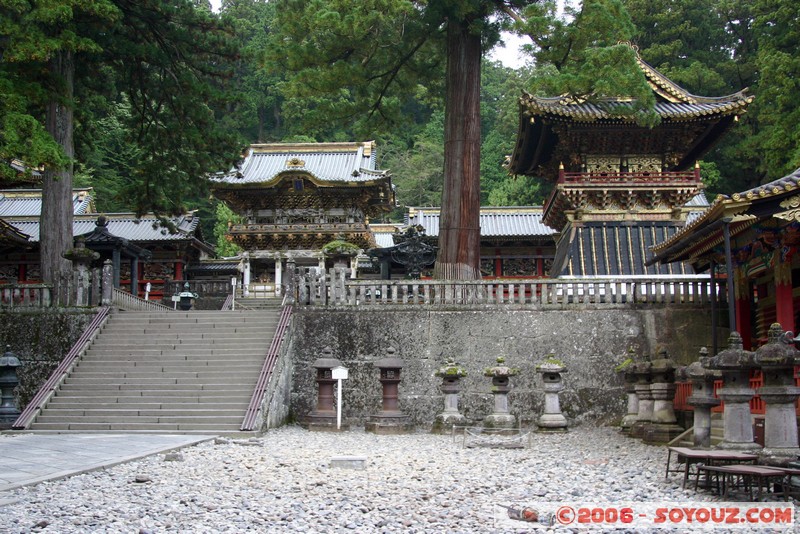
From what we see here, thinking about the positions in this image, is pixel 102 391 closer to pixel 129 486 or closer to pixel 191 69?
pixel 129 486

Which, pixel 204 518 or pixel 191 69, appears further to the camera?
pixel 191 69

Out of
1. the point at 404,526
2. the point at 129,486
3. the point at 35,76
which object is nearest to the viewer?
the point at 404,526

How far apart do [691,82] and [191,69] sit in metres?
22.5

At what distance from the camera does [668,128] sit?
861 inches

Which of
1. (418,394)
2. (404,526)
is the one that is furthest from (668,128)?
(404,526)

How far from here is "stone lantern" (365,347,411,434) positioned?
1491cm

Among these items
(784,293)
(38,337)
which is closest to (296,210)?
(38,337)

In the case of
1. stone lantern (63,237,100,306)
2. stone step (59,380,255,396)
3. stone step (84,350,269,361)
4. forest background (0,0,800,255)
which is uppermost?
forest background (0,0,800,255)

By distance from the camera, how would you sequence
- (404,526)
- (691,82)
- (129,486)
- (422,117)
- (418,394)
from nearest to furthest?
(404,526)
(129,486)
(418,394)
(691,82)
(422,117)

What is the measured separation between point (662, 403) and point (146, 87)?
14.6m

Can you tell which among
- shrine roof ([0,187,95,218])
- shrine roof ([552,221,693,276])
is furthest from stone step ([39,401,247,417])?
shrine roof ([0,187,95,218])

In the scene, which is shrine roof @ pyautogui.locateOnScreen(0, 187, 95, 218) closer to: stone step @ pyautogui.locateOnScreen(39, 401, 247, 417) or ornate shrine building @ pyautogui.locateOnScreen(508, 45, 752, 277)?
ornate shrine building @ pyautogui.locateOnScreen(508, 45, 752, 277)

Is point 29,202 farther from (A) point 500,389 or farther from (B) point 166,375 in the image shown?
(A) point 500,389

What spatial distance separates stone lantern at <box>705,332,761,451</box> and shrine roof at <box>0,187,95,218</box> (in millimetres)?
31720
